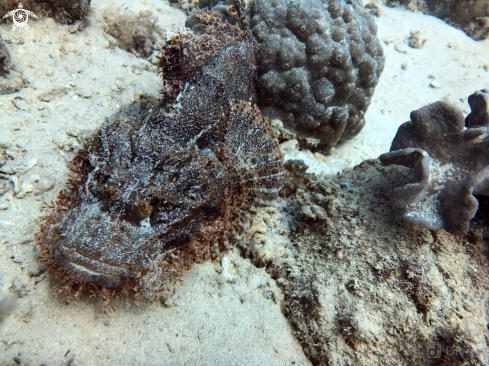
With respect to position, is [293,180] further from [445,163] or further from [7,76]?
[7,76]

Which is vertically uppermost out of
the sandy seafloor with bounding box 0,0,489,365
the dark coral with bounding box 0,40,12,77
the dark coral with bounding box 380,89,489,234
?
the dark coral with bounding box 380,89,489,234

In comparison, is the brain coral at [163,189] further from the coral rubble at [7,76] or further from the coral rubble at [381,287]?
the coral rubble at [7,76]

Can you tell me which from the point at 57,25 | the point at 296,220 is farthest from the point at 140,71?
the point at 296,220

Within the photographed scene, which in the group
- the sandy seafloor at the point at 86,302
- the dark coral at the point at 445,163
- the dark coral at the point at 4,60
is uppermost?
the dark coral at the point at 445,163

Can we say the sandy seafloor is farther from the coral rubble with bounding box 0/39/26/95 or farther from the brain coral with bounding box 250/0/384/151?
the brain coral with bounding box 250/0/384/151

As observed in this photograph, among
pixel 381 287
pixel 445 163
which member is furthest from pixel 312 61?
pixel 381 287

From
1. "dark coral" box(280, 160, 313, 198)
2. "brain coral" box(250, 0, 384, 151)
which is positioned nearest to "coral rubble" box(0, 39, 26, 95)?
"brain coral" box(250, 0, 384, 151)

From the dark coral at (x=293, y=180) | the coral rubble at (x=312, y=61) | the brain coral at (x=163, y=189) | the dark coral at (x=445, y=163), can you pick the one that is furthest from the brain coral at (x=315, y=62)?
the dark coral at (x=445, y=163)
